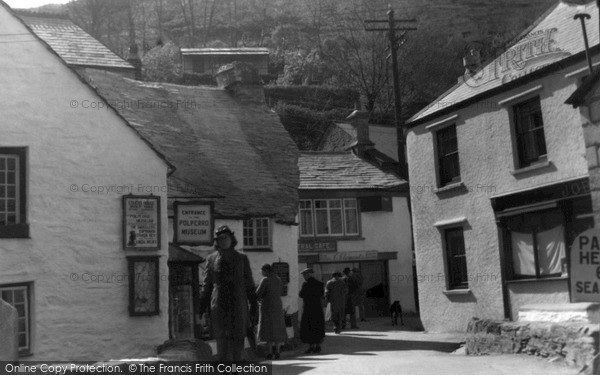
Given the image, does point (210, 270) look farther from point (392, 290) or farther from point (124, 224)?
point (392, 290)

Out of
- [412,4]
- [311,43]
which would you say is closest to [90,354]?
[311,43]

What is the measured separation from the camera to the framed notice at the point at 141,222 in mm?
16172

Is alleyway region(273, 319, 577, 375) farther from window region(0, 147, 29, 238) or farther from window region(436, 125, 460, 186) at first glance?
window region(0, 147, 29, 238)

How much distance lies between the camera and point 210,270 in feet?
34.9

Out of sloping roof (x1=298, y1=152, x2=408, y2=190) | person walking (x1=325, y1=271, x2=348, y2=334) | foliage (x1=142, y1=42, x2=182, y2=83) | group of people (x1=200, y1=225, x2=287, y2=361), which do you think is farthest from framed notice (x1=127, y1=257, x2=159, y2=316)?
foliage (x1=142, y1=42, x2=182, y2=83)

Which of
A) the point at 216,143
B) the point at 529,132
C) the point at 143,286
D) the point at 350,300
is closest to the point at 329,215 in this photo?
the point at 350,300

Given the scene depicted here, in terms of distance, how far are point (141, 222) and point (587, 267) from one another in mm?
10585

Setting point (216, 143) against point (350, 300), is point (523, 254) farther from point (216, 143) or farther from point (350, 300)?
point (216, 143)

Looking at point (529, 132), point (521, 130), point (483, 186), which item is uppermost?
point (521, 130)

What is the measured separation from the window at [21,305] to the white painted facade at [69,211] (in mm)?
86

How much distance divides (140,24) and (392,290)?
69751 mm

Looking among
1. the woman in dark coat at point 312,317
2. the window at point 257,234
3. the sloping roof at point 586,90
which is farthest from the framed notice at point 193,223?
the sloping roof at point 586,90

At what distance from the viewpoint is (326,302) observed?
25.7 m

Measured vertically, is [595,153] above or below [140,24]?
below
